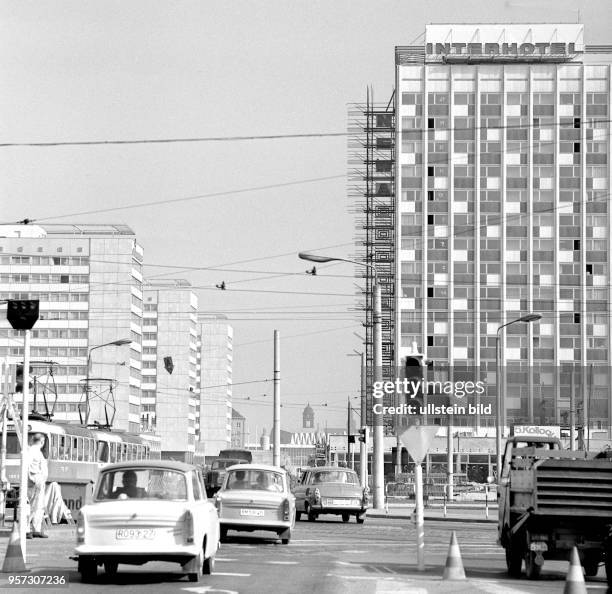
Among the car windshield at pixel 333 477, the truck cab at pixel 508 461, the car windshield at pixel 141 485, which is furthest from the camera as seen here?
the car windshield at pixel 333 477

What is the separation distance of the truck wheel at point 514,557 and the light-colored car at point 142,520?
5.20 metres

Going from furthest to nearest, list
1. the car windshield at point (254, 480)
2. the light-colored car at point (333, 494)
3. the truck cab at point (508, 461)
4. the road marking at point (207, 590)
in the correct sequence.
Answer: the light-colored car at point (333, 494), the car windshield at point (254, 480), the truck cab at point (508, 461), the road marking at point (207, 590)

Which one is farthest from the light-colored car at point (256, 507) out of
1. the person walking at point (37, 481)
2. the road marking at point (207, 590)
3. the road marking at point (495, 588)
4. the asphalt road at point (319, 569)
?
the road marking at point (207, 590)

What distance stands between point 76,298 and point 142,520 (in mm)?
135403

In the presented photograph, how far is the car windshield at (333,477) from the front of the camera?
1626 inches

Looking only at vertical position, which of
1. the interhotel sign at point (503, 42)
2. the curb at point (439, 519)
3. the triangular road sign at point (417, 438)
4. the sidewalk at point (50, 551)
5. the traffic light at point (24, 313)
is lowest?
the curb at point (439, 519)

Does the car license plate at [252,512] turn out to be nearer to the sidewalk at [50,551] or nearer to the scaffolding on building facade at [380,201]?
the sidewalk at [50,551]

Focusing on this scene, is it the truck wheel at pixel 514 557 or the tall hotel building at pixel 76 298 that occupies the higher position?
the tall hotel building at pixel 76 298

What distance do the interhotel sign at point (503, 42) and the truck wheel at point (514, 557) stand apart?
9977 centimetres

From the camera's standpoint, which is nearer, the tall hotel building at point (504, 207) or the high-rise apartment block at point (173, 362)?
the tall hotel building at point (504, 207)

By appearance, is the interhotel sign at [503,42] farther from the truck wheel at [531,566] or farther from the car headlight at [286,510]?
the truck wheel at [531,566]

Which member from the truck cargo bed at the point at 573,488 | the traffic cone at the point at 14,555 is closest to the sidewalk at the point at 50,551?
the traffic cone at the point at 14,555

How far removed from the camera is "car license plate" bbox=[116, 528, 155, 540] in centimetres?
1644

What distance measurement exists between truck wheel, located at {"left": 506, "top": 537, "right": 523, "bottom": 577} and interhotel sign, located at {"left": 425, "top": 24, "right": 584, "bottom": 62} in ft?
327
